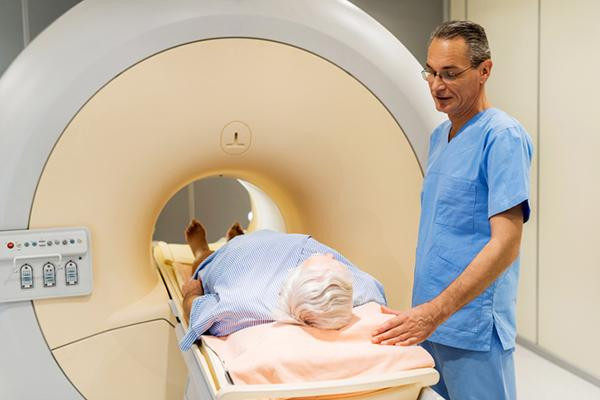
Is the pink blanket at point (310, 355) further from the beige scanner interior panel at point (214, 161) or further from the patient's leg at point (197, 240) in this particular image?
the patient's leg at point (197, 240)

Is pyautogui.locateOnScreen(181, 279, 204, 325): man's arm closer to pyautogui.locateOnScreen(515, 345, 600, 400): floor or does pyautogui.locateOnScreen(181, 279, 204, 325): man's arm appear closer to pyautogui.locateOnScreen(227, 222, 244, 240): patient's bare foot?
pyautogui.locateOnScreen(227, 222, 244, 240): patient's bare foot

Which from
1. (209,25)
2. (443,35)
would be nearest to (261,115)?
(209,25)

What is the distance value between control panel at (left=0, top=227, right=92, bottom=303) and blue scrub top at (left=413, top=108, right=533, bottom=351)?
0.90m

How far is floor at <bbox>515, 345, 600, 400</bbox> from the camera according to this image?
2.68 m

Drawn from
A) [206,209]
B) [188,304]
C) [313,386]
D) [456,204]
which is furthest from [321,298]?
[206,209]

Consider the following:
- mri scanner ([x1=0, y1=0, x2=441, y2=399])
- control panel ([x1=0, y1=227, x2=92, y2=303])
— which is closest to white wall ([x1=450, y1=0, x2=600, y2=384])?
mri scanner ([x1=0, y1=0, x2=441, y2=399])

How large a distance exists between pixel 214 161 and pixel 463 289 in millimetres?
884

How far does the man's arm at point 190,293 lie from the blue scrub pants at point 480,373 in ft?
2.12

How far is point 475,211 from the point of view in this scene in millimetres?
1471

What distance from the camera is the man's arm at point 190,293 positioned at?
68.2 inches

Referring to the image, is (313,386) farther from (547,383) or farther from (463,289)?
(547,383)

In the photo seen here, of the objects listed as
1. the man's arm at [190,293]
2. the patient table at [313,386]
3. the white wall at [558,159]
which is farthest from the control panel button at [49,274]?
the white wall at [558,159]

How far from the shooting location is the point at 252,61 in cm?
187


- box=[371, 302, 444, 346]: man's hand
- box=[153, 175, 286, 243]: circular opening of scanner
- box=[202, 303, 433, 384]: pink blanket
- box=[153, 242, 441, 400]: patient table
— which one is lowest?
box=[153, 242, 441, 400]: patient table
